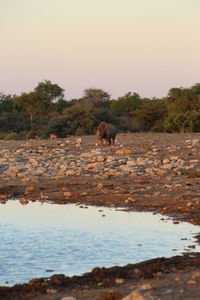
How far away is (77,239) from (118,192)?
468 cm

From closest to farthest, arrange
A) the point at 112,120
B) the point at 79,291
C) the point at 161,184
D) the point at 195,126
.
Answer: the point at 79,291 → the point at 161,184 → the point at 195,126 → the point at 112,120

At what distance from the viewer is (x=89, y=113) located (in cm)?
4753

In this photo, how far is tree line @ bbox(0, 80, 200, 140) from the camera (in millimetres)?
45625

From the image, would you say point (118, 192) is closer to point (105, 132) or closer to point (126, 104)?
point (105, 132)

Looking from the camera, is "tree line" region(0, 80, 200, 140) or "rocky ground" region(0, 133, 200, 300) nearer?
"rocky ground" region(0, 133, 200, 300)

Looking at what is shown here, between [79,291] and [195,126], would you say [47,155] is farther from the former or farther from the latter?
[195,126]

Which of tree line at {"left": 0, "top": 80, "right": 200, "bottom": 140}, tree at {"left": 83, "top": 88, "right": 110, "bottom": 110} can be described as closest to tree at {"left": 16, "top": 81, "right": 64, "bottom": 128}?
tree line at {"left": 0, "top": 80, "right": 200, "bottom": 140}

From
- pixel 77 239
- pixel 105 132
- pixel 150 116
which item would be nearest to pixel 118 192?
pixel 77 239

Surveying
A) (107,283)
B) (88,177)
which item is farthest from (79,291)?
(88,177)

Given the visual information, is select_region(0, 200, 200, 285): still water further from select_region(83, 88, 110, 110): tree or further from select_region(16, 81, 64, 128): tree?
select_region(16, 81, 64, 128): tree

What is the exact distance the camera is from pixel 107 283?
260 inches

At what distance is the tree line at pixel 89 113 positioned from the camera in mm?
45625

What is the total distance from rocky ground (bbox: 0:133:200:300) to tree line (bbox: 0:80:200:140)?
61.5 feet

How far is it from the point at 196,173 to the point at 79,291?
1075cm
